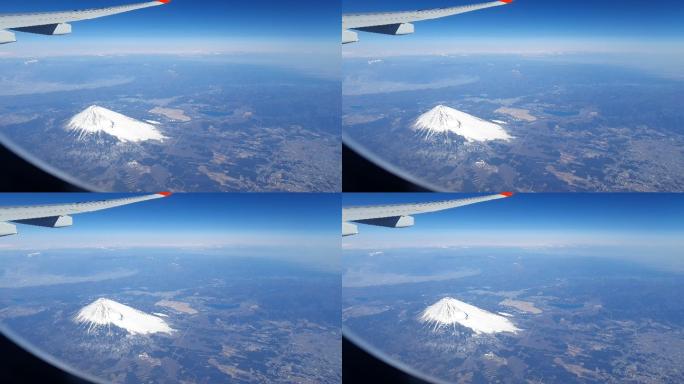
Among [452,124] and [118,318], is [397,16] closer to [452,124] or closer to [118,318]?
[452,124]

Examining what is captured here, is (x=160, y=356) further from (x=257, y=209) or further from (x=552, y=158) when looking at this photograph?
(x=552, y=158)

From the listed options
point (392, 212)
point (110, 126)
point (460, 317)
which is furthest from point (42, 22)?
point (460, 317)

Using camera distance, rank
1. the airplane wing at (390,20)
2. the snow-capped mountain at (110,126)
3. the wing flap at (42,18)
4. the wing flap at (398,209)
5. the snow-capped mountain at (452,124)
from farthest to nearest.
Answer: the snow-capped mountain at (110,126) → the snow-capped mountain at (452,124) → the wing flap at (398,209) → the airplane wing at (390,20) → the wing flap at (42,18)

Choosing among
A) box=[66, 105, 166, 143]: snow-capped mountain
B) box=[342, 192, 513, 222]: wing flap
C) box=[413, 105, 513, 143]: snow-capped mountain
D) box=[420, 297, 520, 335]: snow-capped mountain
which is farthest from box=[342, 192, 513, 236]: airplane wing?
box=[66, 105, 166, 143]: snow-capped mountain

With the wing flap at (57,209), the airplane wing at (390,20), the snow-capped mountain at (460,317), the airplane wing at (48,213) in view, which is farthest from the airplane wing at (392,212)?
the airplane wing at (48,213)

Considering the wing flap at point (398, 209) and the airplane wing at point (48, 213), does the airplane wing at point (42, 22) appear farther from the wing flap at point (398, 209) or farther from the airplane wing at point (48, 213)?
the wing flap at point (398, 209)

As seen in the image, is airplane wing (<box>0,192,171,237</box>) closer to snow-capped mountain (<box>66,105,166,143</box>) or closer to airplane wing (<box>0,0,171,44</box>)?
snow-capped mountain (<box>66,105,166,143</box>)
